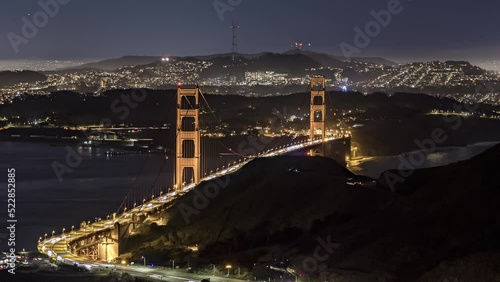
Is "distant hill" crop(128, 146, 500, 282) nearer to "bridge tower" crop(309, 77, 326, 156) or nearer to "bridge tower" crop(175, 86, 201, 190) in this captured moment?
"bridge tower" crop(175, 86, 201, 190)

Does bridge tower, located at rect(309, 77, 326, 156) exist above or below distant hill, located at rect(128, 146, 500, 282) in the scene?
above

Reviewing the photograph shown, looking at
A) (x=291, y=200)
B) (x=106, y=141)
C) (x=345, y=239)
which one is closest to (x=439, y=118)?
(x=106, y=141)

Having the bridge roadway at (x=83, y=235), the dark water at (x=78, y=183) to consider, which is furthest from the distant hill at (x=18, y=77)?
the bridge roadway at (x=83, y=235)

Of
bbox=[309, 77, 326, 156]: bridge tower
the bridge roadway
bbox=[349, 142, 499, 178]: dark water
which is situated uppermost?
bbox=[309, 77, 326, 156]: bridge tower

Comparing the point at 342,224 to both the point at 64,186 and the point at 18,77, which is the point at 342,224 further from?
the point at 18,77

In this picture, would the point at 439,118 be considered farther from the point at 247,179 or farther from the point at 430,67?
the point at 430,67

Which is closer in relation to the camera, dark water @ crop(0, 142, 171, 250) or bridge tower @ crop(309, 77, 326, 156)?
dark water @ crop(0, 142, 171, 250)

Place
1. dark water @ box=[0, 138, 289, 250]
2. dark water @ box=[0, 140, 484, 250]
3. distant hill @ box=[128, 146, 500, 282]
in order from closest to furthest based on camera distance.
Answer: distant hill @ box=[128, 146, 500, 282]
dark water @ box=[0, 138, 289, 250]
dark water @ box=[0, 140, 484, 250]

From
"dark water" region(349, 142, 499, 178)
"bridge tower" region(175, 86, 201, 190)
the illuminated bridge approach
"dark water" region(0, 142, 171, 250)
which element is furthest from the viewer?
"dark water" region(349, 142, 499, 178)

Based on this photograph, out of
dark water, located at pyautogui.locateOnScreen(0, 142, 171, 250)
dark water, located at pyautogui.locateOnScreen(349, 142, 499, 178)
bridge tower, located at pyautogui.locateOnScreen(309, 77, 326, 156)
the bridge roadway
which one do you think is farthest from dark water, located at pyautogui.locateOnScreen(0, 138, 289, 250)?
dark water, located at pyautogui.locateOnScreen(349, 142, 499, 178)

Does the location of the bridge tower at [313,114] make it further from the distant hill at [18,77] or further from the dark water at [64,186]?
the distant hill at [18,77]
